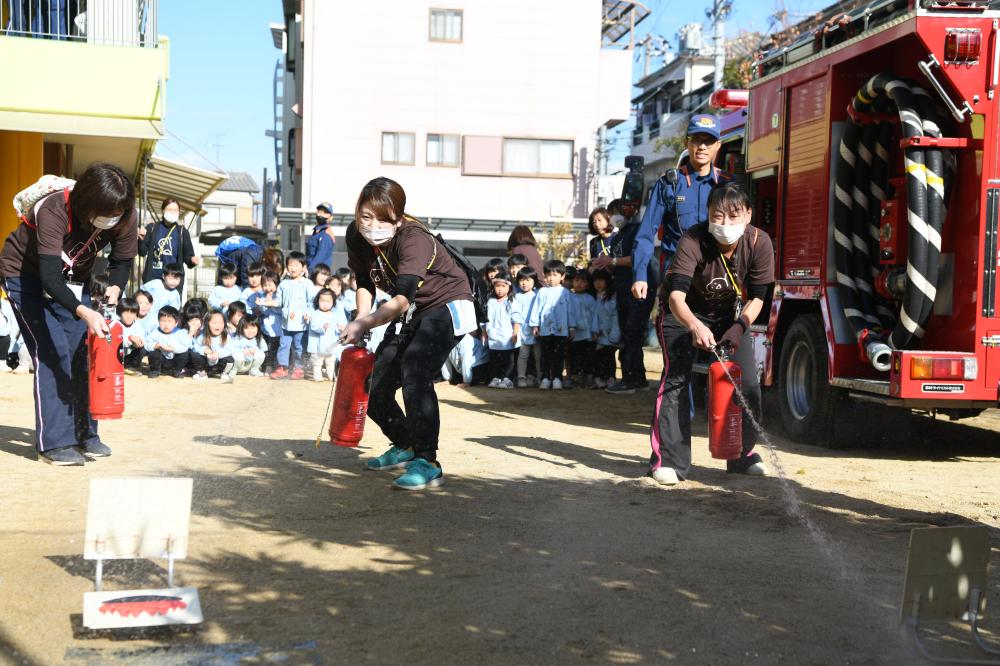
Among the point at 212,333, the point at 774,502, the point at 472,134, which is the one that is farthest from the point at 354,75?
the point at 774,502

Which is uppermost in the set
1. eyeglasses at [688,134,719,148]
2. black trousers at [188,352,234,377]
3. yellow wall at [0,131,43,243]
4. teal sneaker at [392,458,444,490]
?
yellow wall at [0,131,43,243]

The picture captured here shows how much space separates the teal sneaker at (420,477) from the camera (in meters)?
6.51

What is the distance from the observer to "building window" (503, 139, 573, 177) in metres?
29.5

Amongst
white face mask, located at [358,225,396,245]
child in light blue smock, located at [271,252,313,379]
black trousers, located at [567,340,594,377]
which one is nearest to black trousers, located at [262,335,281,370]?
child in light blue smock, located at [271,252,313,379]

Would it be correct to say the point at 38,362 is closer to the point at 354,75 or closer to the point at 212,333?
the point at 212,333

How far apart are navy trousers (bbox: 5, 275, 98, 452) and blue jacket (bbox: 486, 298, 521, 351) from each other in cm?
641

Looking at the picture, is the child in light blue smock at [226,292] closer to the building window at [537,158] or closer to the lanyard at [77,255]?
the lanyard at [77,255]

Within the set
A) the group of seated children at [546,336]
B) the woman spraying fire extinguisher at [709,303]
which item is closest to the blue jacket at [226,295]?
the group of seated children at [546,336]

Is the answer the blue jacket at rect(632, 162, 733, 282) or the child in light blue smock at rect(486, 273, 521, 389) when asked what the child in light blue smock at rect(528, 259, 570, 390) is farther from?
the blue jacket at rect(632, 162, 733, 282)

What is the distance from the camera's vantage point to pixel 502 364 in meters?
13.4

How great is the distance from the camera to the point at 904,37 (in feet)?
25.2

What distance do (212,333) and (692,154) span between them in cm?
696

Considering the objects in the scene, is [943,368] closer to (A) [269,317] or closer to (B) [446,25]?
(A) [269,317]

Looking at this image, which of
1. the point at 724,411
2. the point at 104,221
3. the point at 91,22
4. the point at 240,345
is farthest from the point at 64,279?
the point at 91,22
